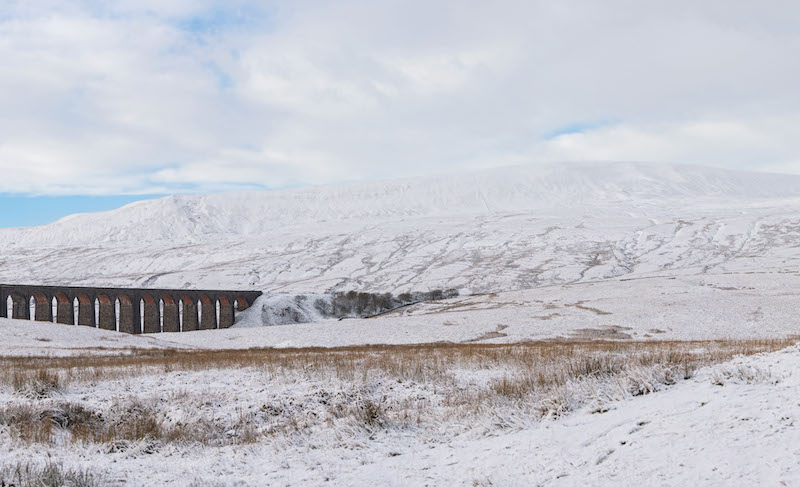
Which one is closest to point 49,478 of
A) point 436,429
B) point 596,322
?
point 436,429

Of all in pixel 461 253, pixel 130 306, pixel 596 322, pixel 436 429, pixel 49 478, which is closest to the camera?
pixel 49 478

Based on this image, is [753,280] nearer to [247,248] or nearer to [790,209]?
[790,209]

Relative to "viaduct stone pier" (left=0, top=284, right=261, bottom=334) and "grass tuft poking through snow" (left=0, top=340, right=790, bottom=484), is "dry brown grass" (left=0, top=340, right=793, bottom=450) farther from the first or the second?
"viaduct stone pier" (left=0, top=284, right=261, bottom=334)

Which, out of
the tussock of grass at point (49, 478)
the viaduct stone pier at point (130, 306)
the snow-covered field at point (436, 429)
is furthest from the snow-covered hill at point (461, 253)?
the tussock of grass at point (49, 478)

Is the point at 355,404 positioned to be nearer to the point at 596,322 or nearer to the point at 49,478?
the point at 49,478

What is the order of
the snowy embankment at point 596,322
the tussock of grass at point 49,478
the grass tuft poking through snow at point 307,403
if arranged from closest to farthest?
the tussock of grass at point 49,478, the grass tuft poking through snow at point 307,403, the snowy embankment at point 596,322

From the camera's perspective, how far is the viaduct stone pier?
68.1m

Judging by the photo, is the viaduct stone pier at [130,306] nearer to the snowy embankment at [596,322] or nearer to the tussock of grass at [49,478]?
the snowy embankment at [596,322]

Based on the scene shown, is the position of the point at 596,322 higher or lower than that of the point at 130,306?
lower

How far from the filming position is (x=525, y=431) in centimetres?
764

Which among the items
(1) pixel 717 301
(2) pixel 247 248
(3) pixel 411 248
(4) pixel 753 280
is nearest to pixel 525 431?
(1) pixel 717 301

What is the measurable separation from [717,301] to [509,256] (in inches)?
2240

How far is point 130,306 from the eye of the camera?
74750mm

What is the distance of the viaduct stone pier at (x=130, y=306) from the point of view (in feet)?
224
